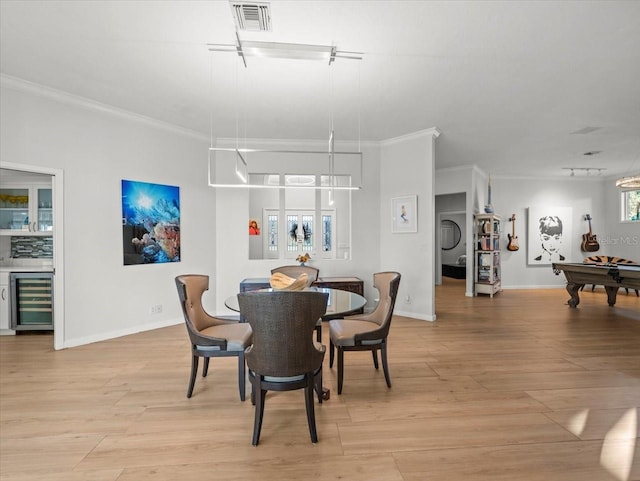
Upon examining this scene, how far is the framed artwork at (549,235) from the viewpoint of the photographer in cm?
839

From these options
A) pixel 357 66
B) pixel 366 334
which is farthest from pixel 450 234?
pixel 366 334

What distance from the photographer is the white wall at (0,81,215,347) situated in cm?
354

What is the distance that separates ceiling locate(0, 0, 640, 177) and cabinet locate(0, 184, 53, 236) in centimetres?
194

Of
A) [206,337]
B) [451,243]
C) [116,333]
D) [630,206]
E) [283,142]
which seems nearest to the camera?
[206,337]

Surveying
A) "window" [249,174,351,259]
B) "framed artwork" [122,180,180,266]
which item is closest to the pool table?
"window" [249,174,351,259]

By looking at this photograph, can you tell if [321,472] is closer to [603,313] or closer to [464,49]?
[464,49]

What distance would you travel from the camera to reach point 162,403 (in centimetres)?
250

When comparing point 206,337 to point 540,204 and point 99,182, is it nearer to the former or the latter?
point 99,182

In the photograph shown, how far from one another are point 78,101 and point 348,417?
14.8 ft

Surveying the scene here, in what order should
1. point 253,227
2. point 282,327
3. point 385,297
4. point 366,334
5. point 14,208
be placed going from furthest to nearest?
→ 1. point 253,227
2. point 14,208
3. point 385,297
4. point 366,334
5. point 282,327

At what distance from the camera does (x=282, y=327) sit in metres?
1.92

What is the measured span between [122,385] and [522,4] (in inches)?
A: 169

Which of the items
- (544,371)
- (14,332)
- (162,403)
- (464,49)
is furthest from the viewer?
(14,332)

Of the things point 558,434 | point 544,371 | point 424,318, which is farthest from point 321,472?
point 424,318
